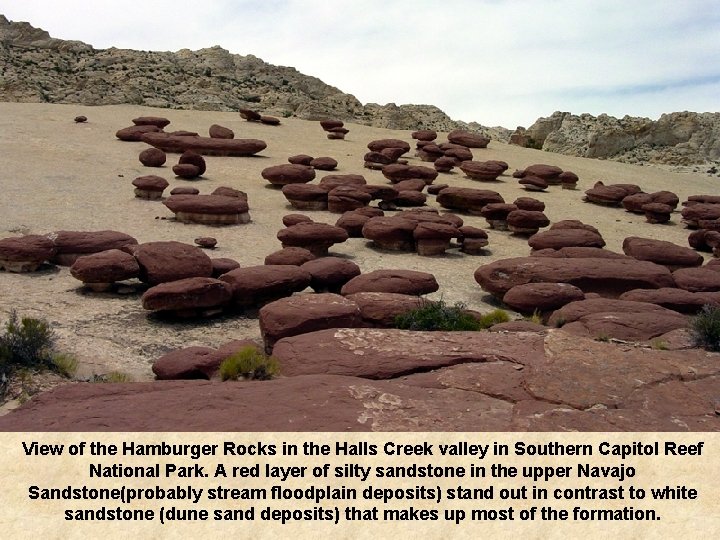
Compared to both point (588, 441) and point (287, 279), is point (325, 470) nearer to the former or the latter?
point (588, 441)

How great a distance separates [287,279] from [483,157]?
81.7 ft

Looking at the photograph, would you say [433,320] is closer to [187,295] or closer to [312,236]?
[187,295]

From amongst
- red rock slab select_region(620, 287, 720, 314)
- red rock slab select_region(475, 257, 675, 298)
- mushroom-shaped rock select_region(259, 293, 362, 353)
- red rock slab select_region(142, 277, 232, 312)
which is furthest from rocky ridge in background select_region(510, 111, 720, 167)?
mushroom-shaped rock select_region(259, 293, 362, 353)

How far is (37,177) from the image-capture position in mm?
23297

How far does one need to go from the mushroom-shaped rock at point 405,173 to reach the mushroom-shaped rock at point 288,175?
335 centimetres

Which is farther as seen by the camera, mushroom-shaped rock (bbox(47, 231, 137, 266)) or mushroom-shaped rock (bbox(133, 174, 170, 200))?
mushroom-shaped rock (bbox(133, 174, 170, 200))

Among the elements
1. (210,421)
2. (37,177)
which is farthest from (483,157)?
(210,421)

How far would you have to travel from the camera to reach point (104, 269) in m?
13.1

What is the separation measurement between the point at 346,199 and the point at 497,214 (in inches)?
181

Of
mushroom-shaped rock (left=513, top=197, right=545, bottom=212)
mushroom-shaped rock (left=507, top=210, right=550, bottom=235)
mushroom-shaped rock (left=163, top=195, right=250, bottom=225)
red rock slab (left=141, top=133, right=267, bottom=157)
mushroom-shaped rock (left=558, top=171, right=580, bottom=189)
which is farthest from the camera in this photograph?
mushroom-shaped rock (left=558, top=171, right=580, bottom=189)

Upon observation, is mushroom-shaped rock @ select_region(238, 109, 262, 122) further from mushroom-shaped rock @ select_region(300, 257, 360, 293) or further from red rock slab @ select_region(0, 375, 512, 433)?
red rock slab @ select_region(0, 375, 512, 433)

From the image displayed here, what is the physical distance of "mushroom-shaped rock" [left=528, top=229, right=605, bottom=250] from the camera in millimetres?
17797

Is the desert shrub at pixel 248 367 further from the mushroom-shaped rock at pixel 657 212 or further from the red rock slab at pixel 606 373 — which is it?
the mushroom-shaped rock at pixel 657 212

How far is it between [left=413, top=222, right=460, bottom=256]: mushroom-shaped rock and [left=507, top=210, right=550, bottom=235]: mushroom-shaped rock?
3541 mm
